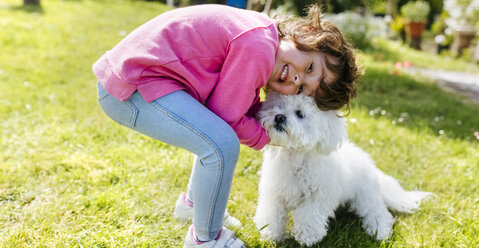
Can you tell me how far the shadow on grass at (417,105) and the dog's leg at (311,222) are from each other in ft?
Result: 6.92

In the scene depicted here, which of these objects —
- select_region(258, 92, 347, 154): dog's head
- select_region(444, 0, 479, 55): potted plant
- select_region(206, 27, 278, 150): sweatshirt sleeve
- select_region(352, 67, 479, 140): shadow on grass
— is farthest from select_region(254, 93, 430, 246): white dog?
select_region(444, 0, 479, 55): potted plant

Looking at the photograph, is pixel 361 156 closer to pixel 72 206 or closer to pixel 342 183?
pixel 342 183

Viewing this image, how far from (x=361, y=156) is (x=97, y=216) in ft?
5.50

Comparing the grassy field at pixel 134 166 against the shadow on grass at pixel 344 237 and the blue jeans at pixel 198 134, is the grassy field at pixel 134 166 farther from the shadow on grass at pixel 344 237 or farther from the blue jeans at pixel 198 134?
the blue jeans at pixel 198 134

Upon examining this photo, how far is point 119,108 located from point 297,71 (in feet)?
2.96

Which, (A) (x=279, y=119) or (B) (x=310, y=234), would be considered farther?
(B) (x=310, y=234)

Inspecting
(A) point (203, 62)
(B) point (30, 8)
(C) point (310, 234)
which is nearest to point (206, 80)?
(A) point (203, 62)

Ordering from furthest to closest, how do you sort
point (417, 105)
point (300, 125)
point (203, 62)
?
point (417, 105) → point (300, 125) → point (203, 62)

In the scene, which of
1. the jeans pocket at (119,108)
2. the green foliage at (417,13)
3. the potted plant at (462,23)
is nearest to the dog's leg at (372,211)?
the jeans pocket at (119,108)

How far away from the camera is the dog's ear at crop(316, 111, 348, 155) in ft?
A: 6.67

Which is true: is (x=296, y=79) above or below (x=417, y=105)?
above

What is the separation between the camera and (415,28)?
32.6 ft

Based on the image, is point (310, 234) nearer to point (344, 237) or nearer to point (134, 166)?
point (344, 237)

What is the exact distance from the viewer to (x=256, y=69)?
5.81 feet
